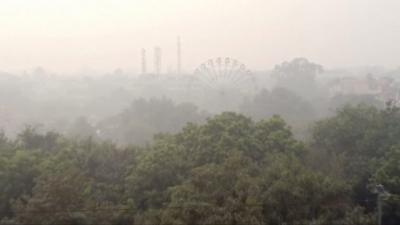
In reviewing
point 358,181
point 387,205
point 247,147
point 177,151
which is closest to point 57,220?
point 177,151

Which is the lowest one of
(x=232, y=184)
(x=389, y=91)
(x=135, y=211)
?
(x=135, y=211)

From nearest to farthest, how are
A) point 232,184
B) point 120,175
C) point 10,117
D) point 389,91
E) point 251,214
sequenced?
1. point 251,214
2. point 232,184
3. point 120,175
4. point 10,117
5. point 389,91

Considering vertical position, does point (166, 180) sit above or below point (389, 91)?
below

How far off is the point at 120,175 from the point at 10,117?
23.7m

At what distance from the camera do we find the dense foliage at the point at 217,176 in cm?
958

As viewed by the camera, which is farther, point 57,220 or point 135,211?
point 135,211

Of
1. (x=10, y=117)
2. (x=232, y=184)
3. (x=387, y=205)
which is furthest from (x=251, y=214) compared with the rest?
(x=10, y=117)

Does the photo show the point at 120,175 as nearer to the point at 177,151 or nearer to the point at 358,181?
the point at 177,151

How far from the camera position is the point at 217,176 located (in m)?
10.4

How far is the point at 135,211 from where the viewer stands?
11.5m

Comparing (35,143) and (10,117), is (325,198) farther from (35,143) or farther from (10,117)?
(10,117)

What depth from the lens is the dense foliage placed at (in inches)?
377

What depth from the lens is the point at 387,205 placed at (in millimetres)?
11578

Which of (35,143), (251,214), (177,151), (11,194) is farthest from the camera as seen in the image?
(35,143)
